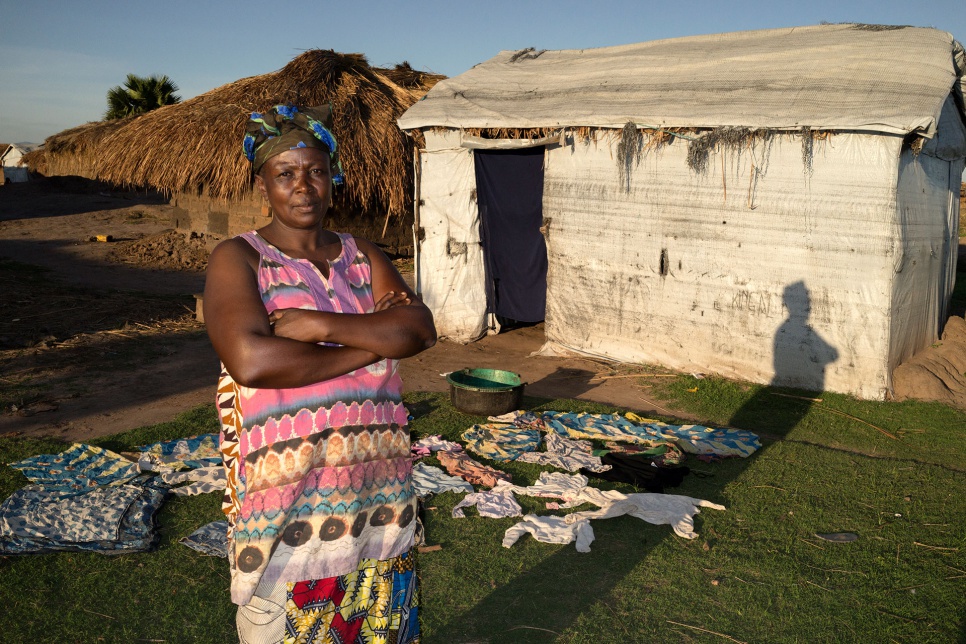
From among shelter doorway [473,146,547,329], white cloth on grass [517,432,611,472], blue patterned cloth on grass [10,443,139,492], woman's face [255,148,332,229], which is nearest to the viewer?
woman's face [255,148,332,229]

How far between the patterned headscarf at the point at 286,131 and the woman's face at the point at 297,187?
18mm

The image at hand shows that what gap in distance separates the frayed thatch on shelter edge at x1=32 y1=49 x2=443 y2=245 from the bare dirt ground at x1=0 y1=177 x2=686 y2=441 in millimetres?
1762

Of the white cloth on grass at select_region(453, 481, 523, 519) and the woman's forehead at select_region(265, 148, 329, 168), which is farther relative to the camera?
the white cloth on grass at select_region(453, 481, 523, 519)

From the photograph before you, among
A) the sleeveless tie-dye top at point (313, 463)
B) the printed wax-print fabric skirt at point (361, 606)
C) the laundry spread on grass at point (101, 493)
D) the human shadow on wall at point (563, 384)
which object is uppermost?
the sleeveless tie-dye top at point (313, 463)

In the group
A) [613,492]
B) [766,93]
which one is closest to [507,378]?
[613,492]

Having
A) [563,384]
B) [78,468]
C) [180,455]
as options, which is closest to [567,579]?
[180,455]

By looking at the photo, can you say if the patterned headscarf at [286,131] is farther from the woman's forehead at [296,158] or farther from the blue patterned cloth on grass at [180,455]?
the blue patterned cloth on grass at [180,455]

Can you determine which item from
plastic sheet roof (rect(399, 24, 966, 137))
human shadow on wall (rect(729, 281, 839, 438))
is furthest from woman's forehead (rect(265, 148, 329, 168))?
plastic sheet roof (rect(399, 24, 966, 137))

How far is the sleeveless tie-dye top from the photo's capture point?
1.77m

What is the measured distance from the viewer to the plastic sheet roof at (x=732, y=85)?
20.9 feet

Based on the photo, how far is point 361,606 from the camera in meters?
1.94

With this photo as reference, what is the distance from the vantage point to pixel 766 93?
690 centimetres

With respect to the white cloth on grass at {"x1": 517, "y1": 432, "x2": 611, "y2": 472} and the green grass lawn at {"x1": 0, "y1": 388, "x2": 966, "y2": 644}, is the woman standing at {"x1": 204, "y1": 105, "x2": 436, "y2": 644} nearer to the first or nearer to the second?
the green grass lawn at {"x1": 0, "y1": 388, "x2": 966, "y2": 644}

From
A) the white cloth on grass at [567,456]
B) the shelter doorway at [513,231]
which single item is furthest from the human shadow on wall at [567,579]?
the shelter doorway at [513,231]
